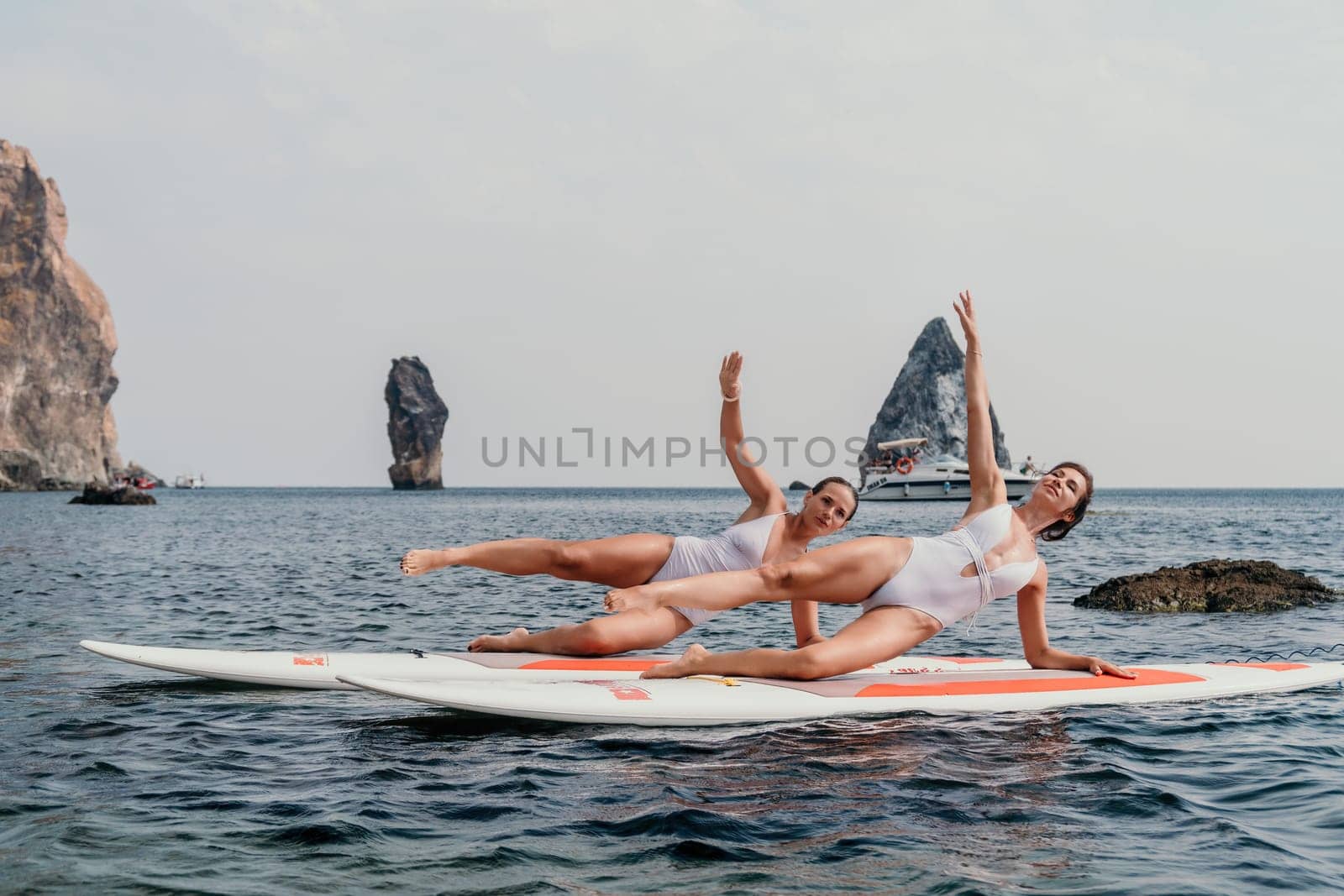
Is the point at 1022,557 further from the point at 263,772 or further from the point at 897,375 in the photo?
the point at 897,375

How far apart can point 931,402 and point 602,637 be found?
122990 millimetres

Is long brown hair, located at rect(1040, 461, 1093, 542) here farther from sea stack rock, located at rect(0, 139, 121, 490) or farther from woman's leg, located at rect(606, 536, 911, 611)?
sea stack rock, located at rect(0, 139, 121, 490)

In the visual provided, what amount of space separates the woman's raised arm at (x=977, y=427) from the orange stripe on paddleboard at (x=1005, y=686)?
129cm

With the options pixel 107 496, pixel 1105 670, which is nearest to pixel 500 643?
pixel 1105 670

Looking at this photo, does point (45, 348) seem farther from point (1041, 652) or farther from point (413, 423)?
point (1041, 652)

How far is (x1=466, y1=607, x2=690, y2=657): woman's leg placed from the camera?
784cm

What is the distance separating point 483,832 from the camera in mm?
4957

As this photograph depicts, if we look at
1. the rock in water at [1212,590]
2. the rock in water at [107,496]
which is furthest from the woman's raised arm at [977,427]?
the rock in water at [107,496]

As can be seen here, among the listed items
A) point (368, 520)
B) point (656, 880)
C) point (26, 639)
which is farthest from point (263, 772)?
point (368, 520)

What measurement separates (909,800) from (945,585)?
6.04ft

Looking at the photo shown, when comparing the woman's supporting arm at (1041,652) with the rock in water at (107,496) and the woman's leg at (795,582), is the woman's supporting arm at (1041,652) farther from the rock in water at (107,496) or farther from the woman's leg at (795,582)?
the rock in water at (107,496)

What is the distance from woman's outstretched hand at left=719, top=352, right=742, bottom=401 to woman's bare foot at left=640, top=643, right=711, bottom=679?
1.78 metres

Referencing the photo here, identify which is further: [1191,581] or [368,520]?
[368,520]

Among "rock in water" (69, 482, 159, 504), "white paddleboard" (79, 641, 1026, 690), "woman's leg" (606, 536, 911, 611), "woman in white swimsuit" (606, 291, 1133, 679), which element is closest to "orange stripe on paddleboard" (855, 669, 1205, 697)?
"woman in white swimsuit" (606, 291, 1133, 679)
